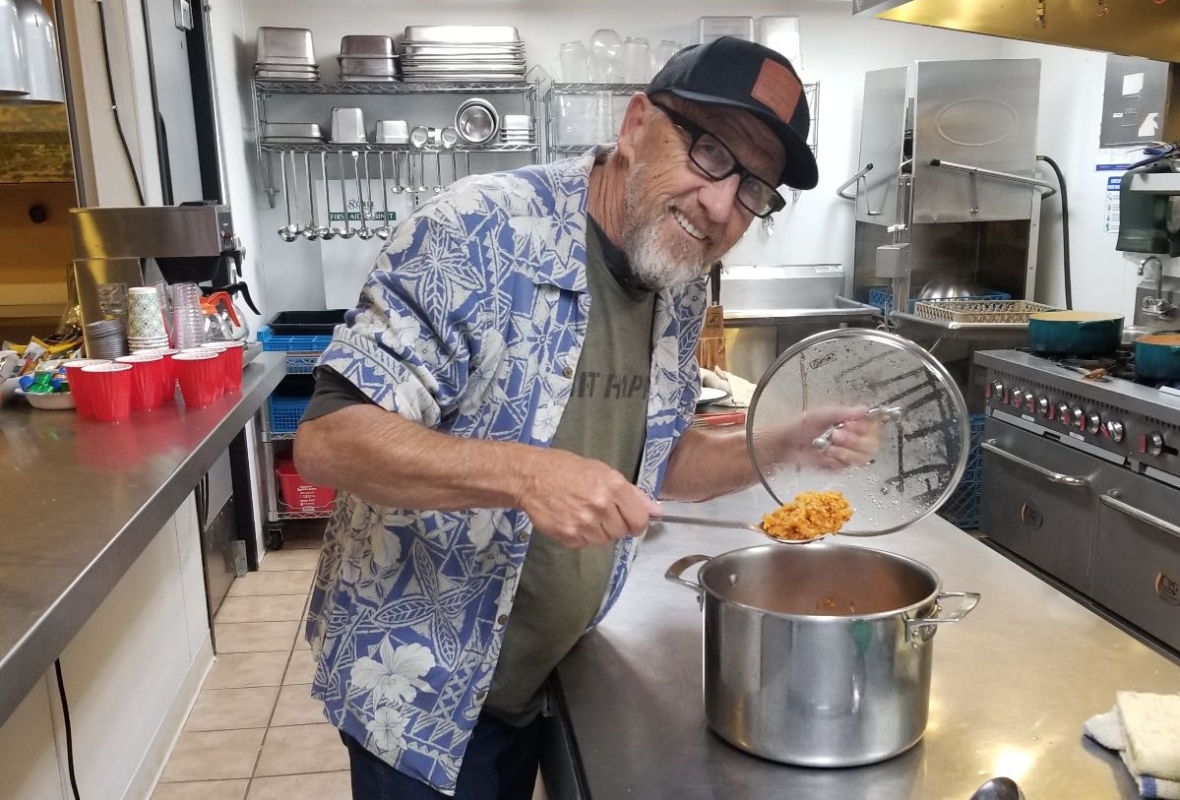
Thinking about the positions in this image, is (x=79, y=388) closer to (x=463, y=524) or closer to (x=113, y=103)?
(x=113, y=103)

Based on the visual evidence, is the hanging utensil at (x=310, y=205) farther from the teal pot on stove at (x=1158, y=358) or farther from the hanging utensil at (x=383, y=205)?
the teal pot on stove at (x=1158, y=358)

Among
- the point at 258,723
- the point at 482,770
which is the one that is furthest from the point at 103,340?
the point at 482,770

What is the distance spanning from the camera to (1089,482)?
2.74 meters

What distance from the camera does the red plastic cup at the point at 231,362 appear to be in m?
2.53

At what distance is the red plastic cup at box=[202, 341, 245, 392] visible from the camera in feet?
8.29

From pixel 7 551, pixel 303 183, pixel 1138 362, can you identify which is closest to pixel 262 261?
pixel 303 183

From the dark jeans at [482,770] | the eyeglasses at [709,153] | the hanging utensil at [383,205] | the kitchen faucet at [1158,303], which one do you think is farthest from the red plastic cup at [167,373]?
the kitchen faucet at [1158,303]

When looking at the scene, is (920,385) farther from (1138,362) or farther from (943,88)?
(943,88)

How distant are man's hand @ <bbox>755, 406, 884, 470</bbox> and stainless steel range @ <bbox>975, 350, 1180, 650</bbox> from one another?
1.64m

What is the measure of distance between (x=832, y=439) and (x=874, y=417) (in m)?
0.06

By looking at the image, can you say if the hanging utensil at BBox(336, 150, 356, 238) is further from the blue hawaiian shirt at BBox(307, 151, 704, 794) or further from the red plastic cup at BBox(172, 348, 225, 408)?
the blue hawaiian shirt at BBox(307, 151, 704, 794)

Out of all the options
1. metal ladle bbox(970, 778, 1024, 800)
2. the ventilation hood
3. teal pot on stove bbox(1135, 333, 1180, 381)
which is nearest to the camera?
metal ladle bbox(970, 778, 1024, 800)

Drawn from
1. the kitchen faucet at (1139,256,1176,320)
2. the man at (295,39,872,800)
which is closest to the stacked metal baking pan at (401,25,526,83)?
the kitchen faucet at (1139,256,1176,320)

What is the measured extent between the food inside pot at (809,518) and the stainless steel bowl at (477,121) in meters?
3.46
